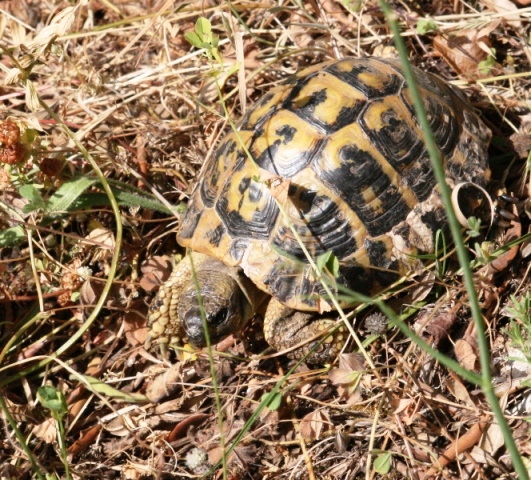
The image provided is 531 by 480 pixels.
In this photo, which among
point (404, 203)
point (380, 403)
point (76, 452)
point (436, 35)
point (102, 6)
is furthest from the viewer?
point (102, 6)

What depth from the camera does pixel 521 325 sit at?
2.95m

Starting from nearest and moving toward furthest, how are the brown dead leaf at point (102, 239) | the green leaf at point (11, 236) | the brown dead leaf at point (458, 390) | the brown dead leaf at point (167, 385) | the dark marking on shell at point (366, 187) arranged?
1. the brown dead leaf at point (458, 390)
2. the dark marking on shell at point (366, 187)
3. the brown dead leaf at point (167, 385)
4. the green leaf at point (11, 236)
5. the brown dead leaf at point (102, 239)

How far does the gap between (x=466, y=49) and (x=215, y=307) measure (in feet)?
6.77

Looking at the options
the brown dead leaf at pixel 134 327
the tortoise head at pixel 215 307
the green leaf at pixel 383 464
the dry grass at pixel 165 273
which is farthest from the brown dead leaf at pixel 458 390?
the brown dead leaf at pixel 134 327

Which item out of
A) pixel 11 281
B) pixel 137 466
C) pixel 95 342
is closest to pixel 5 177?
pixel 11 281

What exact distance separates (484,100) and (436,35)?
49cm

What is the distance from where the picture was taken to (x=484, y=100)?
372cm

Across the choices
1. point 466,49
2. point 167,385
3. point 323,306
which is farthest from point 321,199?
point 466,49

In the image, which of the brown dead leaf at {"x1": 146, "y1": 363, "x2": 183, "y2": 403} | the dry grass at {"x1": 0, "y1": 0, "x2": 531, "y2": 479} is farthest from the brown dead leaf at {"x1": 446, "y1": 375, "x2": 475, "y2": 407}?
the brown dead leaf at {"x1": 146, "y1": 363, "x2": 183, "y2": 403}

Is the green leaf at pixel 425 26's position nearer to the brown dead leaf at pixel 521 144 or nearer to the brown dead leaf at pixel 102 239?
the brown dead leaf at pixel 521 144

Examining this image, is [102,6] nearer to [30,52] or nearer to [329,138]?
[30,52]

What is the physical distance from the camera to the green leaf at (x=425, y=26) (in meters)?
3.72

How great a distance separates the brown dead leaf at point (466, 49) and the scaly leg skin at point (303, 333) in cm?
170

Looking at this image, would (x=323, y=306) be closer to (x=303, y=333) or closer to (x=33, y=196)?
(x=303, y=333)
